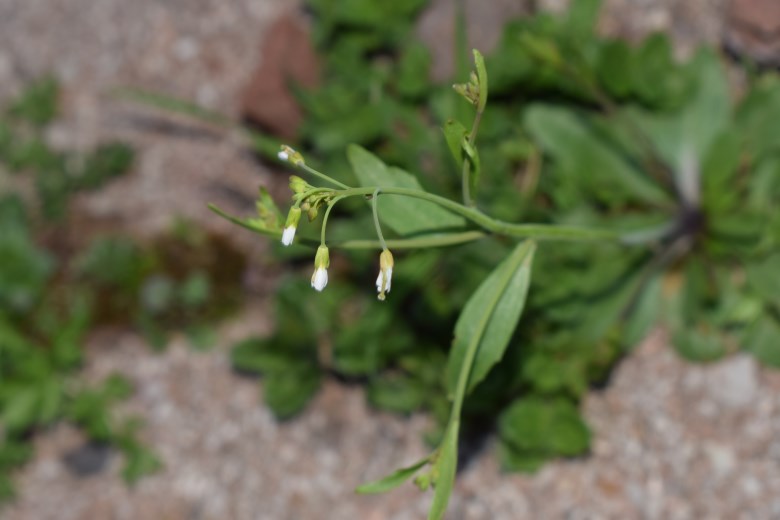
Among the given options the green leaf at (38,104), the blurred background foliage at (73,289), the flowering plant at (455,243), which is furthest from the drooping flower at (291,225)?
the green leaf at (38,104)

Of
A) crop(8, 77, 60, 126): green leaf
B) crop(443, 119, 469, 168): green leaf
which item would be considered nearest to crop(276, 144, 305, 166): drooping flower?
crop(443, 119, 469, 168): green leaf

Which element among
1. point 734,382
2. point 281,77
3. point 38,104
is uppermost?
point 281,77

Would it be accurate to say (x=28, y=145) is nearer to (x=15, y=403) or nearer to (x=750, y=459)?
(x=15, y=403)

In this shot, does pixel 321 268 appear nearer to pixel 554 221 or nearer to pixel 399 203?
pixel 399 203

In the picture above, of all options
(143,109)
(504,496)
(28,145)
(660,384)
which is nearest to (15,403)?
(28,145)

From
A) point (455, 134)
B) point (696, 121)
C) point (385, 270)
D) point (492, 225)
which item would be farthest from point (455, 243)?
point (696, 121)

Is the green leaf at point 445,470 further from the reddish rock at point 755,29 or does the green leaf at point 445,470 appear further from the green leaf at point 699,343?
the reddish rock at point 755,29
